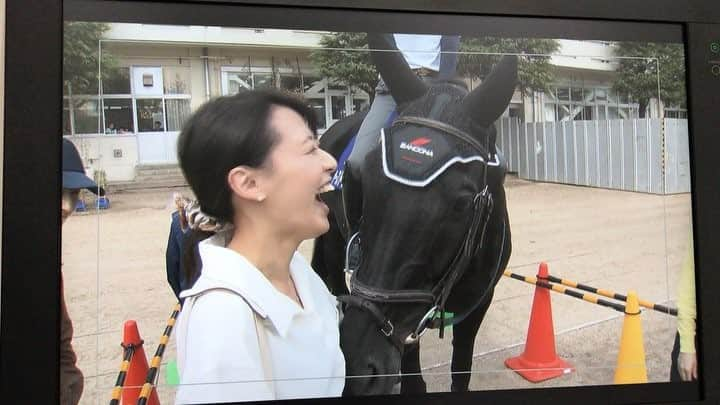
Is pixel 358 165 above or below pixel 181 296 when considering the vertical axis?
above

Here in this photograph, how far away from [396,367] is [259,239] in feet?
2.12

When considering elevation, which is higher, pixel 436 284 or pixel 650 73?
pixel 650 73

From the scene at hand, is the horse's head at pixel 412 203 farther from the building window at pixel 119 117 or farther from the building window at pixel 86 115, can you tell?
the building window at pixel 86 115

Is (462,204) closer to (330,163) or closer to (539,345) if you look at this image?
(330,163)

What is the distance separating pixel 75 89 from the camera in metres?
1.60

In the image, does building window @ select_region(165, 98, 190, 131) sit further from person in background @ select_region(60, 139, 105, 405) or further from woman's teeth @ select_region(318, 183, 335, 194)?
woman's teeth @ select_region(318, 183, 335, 194)

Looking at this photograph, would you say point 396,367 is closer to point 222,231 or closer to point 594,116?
point 222,231

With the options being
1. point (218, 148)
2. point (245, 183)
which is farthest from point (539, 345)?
point (218, 148)

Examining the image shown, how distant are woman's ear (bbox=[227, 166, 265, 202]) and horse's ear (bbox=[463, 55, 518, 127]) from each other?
30.3 inches

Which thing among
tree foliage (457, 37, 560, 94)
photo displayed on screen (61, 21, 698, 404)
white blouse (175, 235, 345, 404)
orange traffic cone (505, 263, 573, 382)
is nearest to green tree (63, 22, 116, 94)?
photo displayed on screen (61, 21, 698, 404)

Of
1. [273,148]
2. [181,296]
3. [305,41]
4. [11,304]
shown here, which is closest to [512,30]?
[305,41]

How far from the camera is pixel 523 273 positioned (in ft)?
5.83

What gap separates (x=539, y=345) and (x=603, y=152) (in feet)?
2.46

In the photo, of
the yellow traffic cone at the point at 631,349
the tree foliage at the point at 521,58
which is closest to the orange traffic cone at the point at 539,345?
the yellow traffic cone at the point at 631,349
